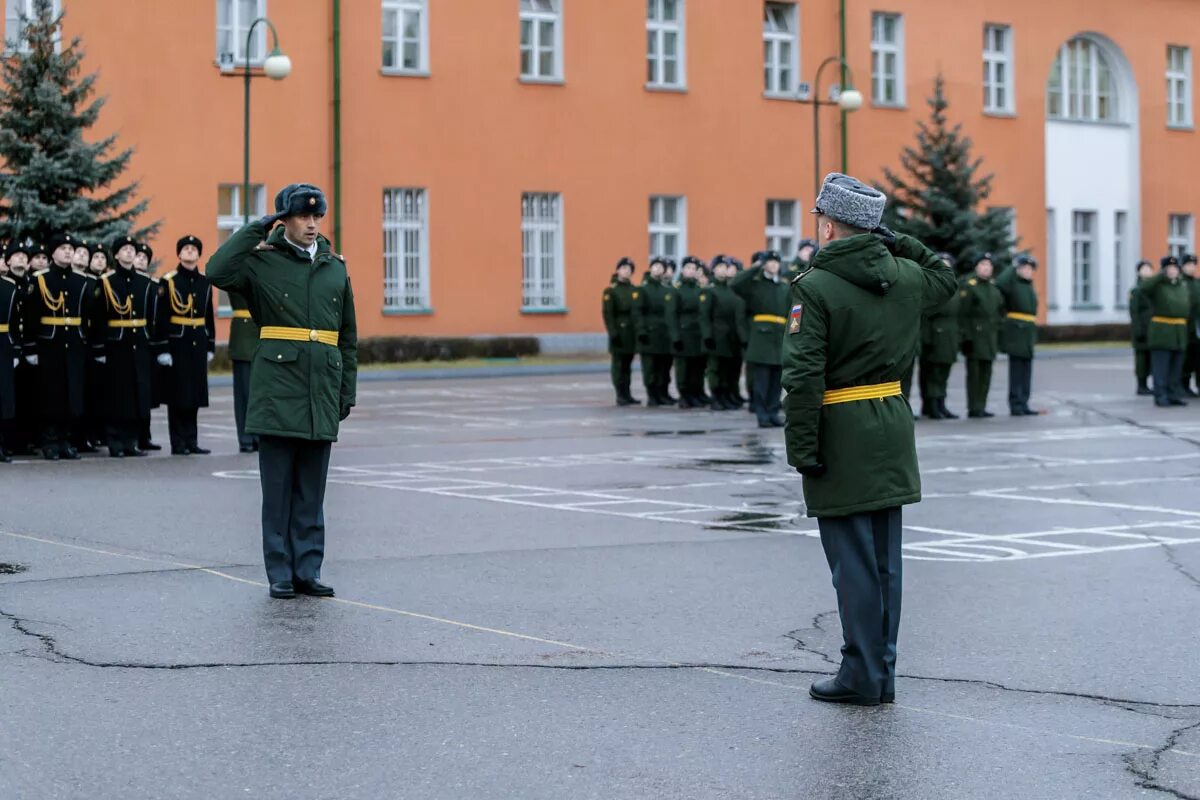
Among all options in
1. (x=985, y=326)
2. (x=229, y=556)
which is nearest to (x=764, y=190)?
(x=985, y=326)

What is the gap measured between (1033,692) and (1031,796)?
5.04ft

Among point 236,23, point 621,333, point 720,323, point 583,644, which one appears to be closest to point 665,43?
point 236,23

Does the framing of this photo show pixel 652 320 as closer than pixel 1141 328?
No

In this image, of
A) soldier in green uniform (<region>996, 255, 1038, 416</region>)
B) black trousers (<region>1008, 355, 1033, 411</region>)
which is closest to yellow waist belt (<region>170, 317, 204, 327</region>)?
soldier in green uniform (<region>996, 255, 1038, 416</region>)

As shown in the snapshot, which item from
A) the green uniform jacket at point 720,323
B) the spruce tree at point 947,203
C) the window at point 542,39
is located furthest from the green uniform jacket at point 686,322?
the spruce tree at point 947,203

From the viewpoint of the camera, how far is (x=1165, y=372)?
25375 mm

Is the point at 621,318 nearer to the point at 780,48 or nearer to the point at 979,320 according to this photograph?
the point at 979,320

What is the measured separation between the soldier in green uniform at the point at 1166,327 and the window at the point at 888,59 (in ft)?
66.2

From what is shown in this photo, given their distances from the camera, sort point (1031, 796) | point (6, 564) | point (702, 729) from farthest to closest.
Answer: point (6, 564) < point (702, 729) < point (1031, 796)

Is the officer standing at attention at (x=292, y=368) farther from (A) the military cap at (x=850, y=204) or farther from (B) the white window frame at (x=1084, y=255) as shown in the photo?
(B) the white window frame at (x=1084, y=255)

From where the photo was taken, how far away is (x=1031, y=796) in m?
5.96

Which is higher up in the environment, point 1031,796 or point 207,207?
point 207,207

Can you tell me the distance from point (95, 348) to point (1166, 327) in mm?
13495

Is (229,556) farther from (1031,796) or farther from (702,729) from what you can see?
(1031,796)
